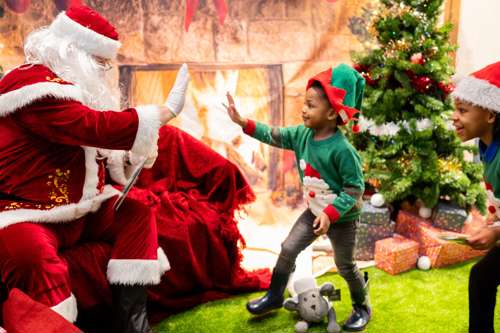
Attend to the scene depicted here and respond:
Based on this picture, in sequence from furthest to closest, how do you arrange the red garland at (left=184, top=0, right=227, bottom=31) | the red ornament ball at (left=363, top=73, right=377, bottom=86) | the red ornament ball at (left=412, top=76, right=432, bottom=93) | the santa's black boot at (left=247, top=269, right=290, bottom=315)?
the red garland at (left=184, top=0, right=227, bottom=31), the red ornament ball at (left=363, top=73, right=377, bottom=86), the red ornament ball at (left=412, top=76, right=432, bottom=93), the santa's black boot at (left=247, top=269, right=290, bottom=315)

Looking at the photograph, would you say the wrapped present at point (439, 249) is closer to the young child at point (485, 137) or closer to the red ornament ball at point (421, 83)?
the red ornament ball at point (421, 83)

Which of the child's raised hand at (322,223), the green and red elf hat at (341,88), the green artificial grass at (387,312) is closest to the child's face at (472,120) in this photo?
the green and red elf hat at (341,88)

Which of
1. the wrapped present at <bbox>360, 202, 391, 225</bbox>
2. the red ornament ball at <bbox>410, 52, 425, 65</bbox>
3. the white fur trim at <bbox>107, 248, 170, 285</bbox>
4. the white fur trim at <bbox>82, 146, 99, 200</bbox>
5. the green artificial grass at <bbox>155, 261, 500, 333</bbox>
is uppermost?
the red ornament ball at <bbox>410, 52, 425, 65</bbox>

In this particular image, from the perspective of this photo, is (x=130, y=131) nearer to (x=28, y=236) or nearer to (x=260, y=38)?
(x=28, y=236)

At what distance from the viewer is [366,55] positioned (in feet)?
11.3

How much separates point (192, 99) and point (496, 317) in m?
2.49

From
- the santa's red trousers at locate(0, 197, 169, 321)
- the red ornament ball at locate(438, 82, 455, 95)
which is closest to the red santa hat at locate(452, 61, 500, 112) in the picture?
the red ornament ball at locate(438, 82, 455, 95)

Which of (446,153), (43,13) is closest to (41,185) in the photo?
(43,13)

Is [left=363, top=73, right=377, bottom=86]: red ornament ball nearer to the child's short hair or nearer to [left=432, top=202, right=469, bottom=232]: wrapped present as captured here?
[left=432, top=202, right=469, bottom=232]: wrapped present

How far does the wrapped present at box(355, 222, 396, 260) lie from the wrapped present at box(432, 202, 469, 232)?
0.29 metres

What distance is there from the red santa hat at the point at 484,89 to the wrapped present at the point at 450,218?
1459mm

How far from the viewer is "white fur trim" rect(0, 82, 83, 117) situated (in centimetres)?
204

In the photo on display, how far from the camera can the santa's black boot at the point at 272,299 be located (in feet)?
8.57

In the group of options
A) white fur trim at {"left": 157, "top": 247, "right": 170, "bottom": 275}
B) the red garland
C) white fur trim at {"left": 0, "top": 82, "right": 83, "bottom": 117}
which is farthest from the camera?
the red garland
